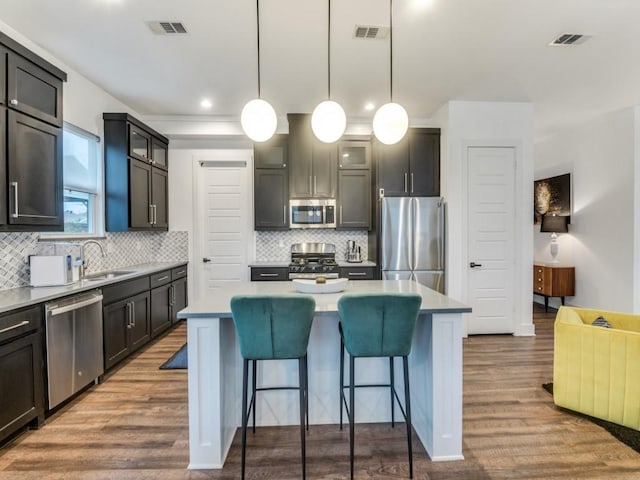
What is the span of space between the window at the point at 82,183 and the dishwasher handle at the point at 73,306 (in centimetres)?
101

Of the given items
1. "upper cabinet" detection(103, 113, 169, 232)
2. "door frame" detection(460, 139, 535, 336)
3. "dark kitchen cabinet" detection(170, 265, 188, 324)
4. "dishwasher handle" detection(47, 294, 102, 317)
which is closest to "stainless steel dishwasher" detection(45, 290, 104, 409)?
"dishwasher handle" detection(47, 294, 102, 317)

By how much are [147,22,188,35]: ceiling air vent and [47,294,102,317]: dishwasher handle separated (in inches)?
87.7

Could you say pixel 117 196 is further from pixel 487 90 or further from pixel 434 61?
pixel 487 90

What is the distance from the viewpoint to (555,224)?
217 inches

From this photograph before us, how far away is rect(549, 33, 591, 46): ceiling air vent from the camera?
2859mm

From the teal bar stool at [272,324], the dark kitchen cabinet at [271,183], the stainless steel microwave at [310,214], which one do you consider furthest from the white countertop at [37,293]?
the stainless steel microwave at [310,214]

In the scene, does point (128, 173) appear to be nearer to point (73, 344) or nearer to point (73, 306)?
point (73, 306)

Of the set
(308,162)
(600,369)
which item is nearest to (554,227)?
(600,369)

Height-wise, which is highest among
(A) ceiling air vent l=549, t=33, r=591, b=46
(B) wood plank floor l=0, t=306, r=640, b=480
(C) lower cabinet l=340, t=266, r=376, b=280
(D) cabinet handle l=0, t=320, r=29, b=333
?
(A) ceiling air vent l=549, t=33, r=591, b=46

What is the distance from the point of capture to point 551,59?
327cm

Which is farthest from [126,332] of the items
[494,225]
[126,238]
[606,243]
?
[606,243]

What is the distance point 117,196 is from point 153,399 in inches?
90.4

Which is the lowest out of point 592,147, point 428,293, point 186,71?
point 428,293

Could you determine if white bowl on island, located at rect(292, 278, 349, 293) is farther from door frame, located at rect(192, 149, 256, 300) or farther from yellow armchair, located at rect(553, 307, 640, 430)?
door frame, located at rect(192, 149, 256, 300)
